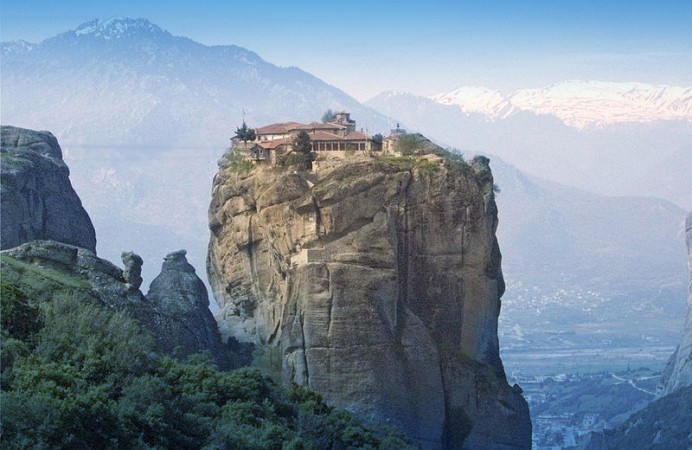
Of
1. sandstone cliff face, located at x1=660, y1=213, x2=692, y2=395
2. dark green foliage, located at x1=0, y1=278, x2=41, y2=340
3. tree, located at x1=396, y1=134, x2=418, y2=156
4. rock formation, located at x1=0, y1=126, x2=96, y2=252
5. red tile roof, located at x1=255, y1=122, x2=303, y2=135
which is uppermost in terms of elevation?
red tile roof, located at x1=255, y1=122, x2=303, y2=135

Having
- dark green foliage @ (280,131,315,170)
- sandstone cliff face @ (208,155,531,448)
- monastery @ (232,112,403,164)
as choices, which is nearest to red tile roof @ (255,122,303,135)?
monastery @ (232,112,403,164)

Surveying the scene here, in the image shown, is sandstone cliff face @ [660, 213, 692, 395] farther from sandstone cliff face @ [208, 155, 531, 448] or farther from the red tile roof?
sandstone cliff face @ [208, 155, 531, 448]

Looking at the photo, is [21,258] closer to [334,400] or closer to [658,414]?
[334,400]

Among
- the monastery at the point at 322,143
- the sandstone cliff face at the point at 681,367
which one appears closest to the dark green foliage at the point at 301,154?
the monastery at the point at 322,143

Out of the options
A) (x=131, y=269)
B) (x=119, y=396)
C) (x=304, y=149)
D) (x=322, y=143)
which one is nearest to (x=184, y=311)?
(x=131, y=269)

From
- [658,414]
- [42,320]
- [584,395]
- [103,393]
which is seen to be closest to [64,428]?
[103,393]

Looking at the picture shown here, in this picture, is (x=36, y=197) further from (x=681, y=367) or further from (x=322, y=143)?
(x=681, y=367)
